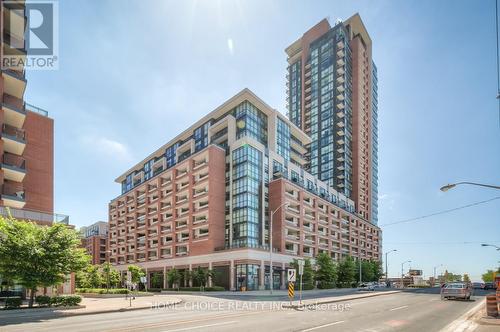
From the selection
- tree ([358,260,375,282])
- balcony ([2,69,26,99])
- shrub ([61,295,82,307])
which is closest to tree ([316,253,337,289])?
tree ([358,260,375,282])

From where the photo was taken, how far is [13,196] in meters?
33.8

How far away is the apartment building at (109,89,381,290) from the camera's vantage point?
6112 cm

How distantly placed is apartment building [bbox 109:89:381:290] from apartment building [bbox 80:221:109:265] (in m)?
50.4

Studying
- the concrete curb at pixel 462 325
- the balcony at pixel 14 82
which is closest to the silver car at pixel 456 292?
the concrete curb at pixel 462 325

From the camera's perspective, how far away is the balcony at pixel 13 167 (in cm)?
3372

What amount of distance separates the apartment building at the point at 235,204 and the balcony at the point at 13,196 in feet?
104

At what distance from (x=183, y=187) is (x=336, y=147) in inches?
2136

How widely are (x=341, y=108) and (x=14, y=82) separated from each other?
295ft

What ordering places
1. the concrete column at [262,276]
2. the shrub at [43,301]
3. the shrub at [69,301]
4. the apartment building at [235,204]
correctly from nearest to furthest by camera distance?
the shrub at [43,301] < the shrub at [69,301] < the concrete column at [262,276] < the apartment building at [235,204]

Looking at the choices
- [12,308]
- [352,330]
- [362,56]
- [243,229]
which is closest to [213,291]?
[243,229]

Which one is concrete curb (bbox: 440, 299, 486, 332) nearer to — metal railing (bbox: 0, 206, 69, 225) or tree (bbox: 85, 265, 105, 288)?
metal railing (bbox: 0, 206, 69, 225)

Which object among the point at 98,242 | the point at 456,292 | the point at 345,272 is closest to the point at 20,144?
the point at 456,292

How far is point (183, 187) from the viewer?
71000 mm

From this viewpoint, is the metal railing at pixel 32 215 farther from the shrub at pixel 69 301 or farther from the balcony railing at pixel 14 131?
the shrub at pixel 69 301
